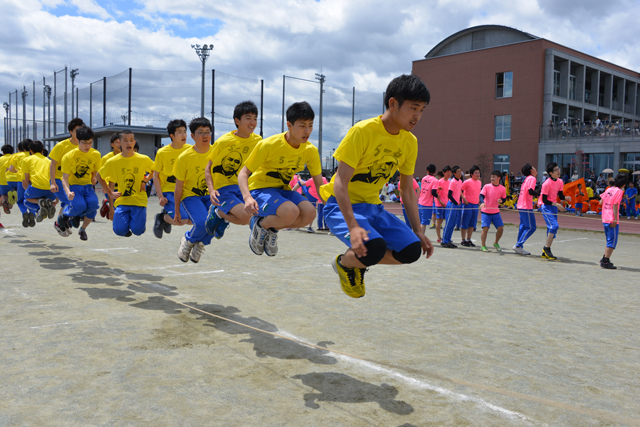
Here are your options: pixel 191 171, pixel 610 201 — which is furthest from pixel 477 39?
pixel 191 171

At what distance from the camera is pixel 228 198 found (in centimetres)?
599

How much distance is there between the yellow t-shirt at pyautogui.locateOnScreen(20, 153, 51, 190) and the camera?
10.3 meters

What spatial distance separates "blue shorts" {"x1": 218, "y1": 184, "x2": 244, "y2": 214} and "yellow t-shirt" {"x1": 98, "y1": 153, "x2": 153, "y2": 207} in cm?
256

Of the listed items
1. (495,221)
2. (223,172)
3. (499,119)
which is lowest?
(495,221)

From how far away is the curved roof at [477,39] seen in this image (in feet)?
144

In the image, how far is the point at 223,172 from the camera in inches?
240

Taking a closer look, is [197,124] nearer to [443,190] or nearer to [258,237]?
[258,237]

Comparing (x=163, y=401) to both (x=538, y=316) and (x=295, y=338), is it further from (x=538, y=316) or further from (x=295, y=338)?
(x=538, y=316)

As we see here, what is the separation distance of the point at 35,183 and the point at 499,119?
38.3m

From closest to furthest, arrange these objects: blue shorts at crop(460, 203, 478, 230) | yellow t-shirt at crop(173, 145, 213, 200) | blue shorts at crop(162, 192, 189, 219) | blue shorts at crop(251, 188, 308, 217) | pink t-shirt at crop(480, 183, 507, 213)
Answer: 1. blue shorts at crop(251, 188, 308, 217)
2. yellow t-shirt at crop(173, 145, 213, 200)
3. blue shorts at crop(162, 192, 189, 219)
4. pink t-shirt at crop(480, 183, 507, 213)
5. blue shorts at crop(460, 203, 478, 230)

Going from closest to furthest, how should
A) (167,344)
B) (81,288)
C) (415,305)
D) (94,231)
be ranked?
(167,344)
(415,305)
(81,288)
(94,231)

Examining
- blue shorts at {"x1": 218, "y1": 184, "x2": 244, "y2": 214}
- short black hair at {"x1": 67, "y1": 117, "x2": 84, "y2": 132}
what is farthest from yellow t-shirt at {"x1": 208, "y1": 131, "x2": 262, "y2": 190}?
short black hair at {"x1": 67, "y1": 117, "x2": 84, "y2": 132}

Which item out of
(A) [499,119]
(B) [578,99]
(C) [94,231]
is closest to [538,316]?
(C) [94,231]

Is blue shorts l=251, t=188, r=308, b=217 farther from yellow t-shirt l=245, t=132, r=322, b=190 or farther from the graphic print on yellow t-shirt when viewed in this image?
the graphic print on yellow t-shirt
